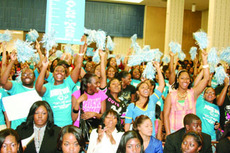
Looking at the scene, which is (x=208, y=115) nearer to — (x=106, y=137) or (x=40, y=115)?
(x=106, y=137)

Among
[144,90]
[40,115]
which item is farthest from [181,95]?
[40,115]

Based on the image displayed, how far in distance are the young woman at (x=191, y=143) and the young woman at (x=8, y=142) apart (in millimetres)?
1564

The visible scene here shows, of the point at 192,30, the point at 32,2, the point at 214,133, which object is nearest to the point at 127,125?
the point at 214,133

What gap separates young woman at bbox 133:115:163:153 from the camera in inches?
121

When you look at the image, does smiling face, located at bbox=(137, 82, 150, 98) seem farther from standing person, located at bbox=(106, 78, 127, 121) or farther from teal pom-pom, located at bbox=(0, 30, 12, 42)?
teal pom-pom, located at bbox=(0, 30, 12, 42)

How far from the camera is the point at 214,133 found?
407cm

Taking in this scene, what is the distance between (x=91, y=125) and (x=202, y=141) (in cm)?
137

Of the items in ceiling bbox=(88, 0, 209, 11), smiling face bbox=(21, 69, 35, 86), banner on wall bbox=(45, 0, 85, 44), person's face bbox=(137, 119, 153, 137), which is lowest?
person's face bbox=(137, 119, 153, 137)

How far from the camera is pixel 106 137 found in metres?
3.16

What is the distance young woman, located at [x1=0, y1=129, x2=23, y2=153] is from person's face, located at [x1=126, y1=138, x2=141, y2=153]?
990mm

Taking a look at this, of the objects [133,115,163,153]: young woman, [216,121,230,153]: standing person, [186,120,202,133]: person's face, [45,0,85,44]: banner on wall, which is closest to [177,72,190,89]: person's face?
[186,120,202,133]: person's face

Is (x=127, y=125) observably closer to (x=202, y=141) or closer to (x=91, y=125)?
(x=91, y=125)

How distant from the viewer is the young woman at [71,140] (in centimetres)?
267

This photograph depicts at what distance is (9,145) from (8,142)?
3 centimetres
